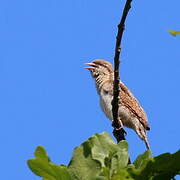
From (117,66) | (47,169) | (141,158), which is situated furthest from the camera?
(117,66)

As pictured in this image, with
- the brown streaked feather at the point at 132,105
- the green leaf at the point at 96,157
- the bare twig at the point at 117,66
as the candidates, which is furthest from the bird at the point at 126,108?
the green leaf at the point at 96,157

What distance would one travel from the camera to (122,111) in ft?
28.8

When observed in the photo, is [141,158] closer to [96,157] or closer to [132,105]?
[96,157]

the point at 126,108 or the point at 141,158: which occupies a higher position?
the point at 126,108

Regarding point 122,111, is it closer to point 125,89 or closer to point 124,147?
point 125,89

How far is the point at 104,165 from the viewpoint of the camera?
6.82 ft

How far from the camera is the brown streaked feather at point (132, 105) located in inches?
344

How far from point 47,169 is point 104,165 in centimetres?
24

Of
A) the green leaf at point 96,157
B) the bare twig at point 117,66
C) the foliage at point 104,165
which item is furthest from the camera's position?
the bare twig at point 117,66

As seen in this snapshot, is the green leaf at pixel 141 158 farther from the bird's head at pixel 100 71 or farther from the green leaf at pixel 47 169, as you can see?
the bird's head at pixel 100 71

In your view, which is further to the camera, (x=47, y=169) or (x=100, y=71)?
(x=100, y=71)

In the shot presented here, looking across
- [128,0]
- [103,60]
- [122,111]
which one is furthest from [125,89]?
[128,0]

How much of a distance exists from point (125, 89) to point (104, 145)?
6871 mm

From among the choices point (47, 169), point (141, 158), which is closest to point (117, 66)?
point (141, 158)
